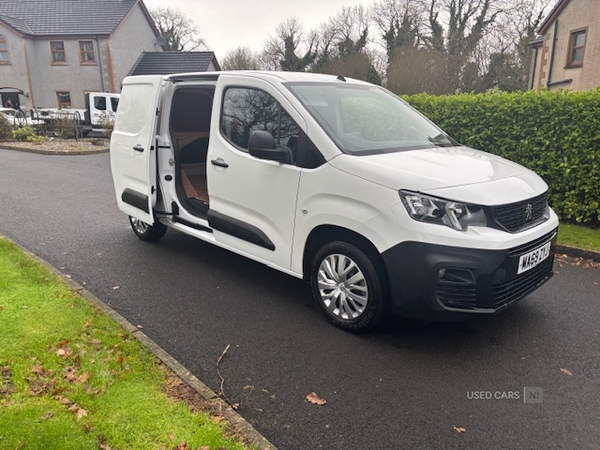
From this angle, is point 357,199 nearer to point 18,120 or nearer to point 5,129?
point 5,129

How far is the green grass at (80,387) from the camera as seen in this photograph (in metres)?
2.51

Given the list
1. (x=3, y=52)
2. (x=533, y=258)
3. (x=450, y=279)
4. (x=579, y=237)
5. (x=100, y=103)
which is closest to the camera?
(x=450, y=279)

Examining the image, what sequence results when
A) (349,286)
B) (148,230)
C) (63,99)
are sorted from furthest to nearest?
1. (63,99)
2. (148,230)
3. (349,286)

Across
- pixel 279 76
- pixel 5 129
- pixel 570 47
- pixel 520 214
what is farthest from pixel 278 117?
pixel 5 129

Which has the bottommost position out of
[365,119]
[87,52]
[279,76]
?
[365,119]

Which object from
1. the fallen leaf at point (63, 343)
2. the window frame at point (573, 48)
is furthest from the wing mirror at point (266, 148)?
the window frame at point (573, 48)

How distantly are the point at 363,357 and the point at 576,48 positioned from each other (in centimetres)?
2155

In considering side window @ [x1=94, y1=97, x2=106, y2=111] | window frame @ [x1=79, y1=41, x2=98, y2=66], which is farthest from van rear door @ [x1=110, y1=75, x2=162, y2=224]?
window frame @ [x1=79, y1=41, x2=98, y2=66]

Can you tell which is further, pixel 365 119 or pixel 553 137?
pixel 553 137

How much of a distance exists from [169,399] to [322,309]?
1.59 m

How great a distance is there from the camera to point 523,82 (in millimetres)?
30891

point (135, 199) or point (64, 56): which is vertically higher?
point (64, 56)

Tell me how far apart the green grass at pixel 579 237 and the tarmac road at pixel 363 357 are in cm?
69

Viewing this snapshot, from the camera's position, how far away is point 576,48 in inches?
778
